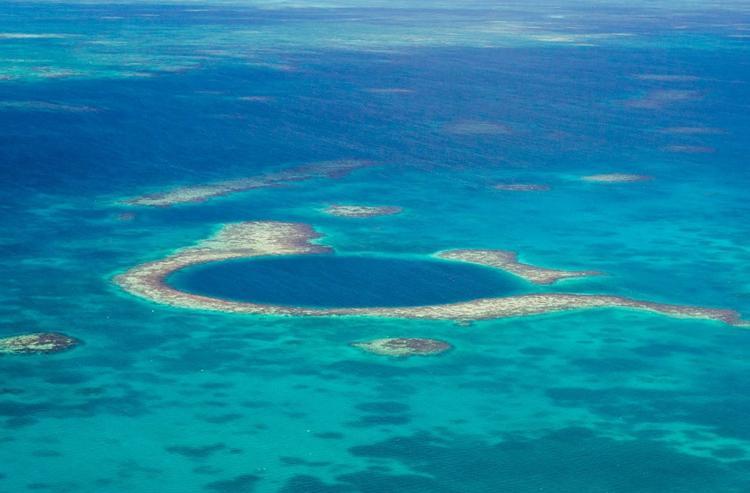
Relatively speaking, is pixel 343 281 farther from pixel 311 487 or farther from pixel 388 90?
pixel 388 90

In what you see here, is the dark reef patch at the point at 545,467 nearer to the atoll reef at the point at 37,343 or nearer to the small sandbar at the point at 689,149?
the atoll reef at the point at 37,343

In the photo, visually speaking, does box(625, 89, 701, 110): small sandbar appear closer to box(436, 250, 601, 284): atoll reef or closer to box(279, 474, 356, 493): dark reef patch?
box(436, 250, 601, 284): atoll reef

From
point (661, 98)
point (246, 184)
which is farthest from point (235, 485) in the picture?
point (661, 98)

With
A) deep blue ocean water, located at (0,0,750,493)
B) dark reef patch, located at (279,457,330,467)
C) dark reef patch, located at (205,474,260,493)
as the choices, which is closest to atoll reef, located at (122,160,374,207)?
deep blue ocean water, located at (0,0,750,493)

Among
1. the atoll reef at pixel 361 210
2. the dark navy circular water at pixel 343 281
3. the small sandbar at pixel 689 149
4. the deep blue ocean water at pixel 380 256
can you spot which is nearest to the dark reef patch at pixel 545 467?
the deep blue ocean water at pixel 380 256

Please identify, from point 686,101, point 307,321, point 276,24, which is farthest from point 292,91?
point 276,24
